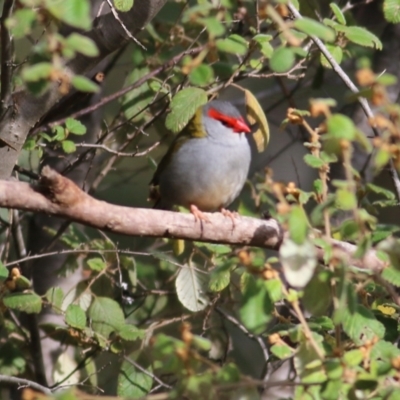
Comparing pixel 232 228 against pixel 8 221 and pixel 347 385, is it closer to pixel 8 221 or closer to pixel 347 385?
pixel 347 385

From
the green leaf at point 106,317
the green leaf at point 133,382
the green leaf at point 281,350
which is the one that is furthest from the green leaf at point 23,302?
the green leaf at point 281,350

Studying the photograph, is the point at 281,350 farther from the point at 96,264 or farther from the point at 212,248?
the point at 96,264

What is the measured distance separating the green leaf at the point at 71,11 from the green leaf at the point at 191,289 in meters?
2.13

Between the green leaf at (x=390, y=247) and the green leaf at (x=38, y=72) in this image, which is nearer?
the green leaf at (x=38, y=72)

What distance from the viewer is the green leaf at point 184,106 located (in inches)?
144

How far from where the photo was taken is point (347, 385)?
2225 mm

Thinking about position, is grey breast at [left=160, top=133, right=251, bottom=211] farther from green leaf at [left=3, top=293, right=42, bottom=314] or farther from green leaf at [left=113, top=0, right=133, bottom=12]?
green leaf at [left=113, top=0, right=133, bottom=12]

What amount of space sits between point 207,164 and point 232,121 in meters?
0.31

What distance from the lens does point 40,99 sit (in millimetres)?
3461

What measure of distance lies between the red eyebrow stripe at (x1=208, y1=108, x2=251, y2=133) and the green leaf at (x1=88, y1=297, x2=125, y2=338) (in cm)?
113

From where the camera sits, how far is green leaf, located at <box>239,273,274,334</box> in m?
2.28

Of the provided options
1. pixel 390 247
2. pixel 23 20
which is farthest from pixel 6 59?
pixel 390 247

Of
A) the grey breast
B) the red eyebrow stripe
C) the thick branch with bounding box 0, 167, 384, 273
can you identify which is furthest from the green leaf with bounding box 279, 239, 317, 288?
the red eyebrow stripe

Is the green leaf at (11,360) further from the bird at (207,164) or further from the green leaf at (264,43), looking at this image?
the green leaf at (264,43)
